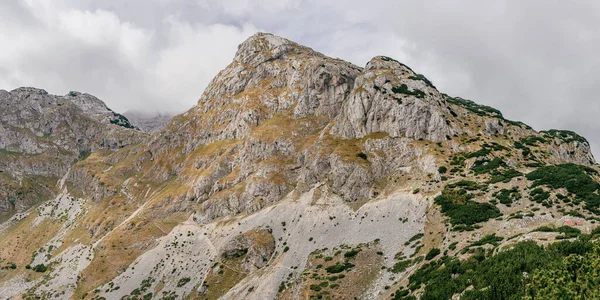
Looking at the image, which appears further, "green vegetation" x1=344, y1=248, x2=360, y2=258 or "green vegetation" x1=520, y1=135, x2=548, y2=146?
"green vegetation" x1=520, y1=135, x2=548, y2=146

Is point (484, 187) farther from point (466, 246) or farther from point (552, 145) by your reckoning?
point (552, 145)

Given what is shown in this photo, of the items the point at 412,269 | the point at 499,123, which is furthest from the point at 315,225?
the point at 499,123

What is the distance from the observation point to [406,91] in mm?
113500

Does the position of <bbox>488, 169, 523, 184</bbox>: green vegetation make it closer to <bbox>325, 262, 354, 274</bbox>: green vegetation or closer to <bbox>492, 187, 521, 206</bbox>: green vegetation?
<bbox>492, 187, 521, 206</bbox>: green vegetation

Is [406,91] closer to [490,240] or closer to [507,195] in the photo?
[507,195]

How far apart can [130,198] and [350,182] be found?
110 metres

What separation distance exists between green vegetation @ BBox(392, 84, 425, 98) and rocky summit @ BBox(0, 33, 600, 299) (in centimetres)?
102

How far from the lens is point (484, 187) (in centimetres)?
7006

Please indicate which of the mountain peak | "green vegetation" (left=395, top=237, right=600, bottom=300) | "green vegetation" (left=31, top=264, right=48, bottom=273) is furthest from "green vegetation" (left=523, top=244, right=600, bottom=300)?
the mountain peak

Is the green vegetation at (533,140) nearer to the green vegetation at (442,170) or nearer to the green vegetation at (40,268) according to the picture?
the green vegetation at (442,170)

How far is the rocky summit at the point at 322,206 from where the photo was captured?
49.5m

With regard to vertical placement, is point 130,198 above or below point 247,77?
below

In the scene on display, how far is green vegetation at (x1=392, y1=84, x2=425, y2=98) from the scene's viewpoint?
11084cm

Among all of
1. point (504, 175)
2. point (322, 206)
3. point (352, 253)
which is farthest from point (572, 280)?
point (322, 206)
